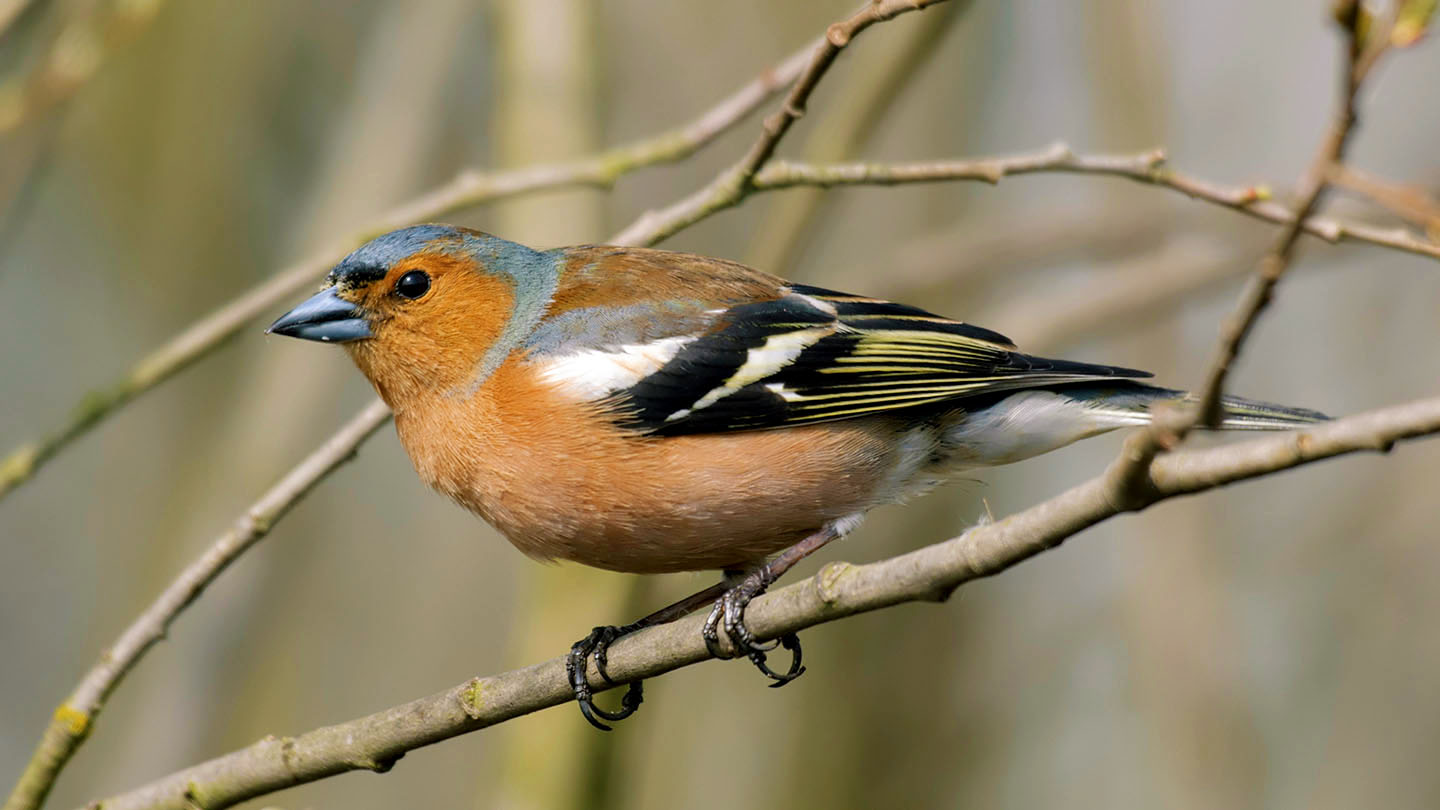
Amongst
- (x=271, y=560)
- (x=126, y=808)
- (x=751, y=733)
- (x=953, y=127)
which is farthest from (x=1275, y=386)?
(x=126, y=808)

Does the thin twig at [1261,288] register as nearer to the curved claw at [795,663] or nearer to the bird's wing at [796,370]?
the curved claw at [795,663]

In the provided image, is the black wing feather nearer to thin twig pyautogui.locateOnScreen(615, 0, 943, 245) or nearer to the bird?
the bird

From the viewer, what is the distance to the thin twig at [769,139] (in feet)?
10.5

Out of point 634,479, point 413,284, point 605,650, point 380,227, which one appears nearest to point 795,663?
point 605,650

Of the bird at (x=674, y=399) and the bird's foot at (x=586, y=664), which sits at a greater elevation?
the bird at (x=674, y=399)

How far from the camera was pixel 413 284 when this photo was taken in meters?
4.36

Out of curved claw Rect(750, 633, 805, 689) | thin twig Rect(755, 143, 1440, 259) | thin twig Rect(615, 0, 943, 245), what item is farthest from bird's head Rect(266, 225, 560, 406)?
curved claw Rect(750, 633, 805, 689)

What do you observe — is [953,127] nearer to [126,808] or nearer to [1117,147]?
[1117,147]

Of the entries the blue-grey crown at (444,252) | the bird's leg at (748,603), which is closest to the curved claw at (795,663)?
the bird's leg at (748,603)

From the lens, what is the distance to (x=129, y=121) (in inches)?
279

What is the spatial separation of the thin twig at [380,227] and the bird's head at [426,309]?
14cm

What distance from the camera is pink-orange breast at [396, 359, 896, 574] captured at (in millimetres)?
3754

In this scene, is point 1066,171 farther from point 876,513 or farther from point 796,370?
point 876,513

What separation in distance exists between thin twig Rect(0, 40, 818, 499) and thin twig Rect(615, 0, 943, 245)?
0.19m
